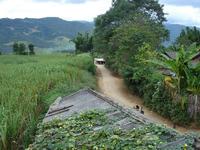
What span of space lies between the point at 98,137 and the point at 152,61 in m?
12.1

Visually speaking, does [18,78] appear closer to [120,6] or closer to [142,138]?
[142,138]

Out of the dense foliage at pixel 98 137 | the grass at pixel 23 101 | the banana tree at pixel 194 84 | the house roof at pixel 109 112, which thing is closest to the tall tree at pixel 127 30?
the grass at pixel 23 101

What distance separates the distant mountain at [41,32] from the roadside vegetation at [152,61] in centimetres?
6461

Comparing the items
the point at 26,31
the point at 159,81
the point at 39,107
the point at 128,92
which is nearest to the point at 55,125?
the point at 39,107

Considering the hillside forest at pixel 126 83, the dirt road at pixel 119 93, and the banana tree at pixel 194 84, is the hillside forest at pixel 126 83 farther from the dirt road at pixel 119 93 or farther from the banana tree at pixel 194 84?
the dirt road at pixel 119 93

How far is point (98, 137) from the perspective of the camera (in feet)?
21.3

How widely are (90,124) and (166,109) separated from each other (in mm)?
12558

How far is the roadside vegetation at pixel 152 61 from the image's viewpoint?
1786 cm

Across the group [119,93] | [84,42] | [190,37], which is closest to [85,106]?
[119,93]

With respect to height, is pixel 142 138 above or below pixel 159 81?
above

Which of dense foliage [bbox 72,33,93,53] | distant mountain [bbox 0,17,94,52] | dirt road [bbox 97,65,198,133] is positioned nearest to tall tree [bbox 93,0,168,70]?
dirt road [bbox 97,65,198,133]

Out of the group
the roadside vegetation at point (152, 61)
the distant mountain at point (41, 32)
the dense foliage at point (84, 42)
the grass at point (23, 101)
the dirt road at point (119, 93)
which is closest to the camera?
the grass at point (23, 101)

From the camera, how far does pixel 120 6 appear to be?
4125 cm

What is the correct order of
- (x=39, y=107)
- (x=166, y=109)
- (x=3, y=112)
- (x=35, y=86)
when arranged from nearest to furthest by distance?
(x=3, y=112)
(x=39, y=107)
(x=35, y=86)
(x=166, y=109)
